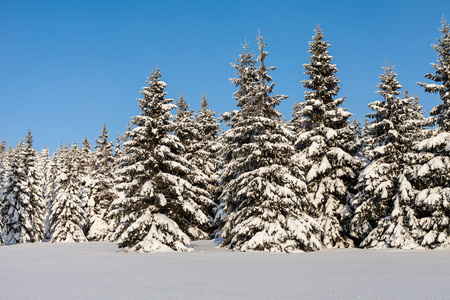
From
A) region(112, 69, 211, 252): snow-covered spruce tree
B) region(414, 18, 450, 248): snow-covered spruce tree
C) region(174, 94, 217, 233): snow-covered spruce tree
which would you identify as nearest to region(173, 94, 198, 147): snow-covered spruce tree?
region(174, 94, 217, 233): snow-covered spruce tree

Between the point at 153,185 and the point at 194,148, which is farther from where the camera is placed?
the point at 194,148

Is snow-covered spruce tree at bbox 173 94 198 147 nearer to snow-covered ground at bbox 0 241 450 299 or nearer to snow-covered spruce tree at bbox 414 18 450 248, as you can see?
snow-covered spruce tree at bbox 414 18 450 248

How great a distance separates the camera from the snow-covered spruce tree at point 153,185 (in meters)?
22.3

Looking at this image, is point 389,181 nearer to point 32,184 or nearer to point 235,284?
point 235,284

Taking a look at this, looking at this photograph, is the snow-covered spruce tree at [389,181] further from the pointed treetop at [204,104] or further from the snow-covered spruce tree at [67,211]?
the snow-covered spruce tree at [67,211]

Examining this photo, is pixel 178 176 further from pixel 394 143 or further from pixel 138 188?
pixel 394 143

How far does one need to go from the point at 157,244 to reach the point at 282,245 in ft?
24.8

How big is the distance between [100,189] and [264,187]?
3585 centimetres

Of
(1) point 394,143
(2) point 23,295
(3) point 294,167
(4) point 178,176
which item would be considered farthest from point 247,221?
(2) point 23,295

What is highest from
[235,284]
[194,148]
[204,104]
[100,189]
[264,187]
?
[204,104]

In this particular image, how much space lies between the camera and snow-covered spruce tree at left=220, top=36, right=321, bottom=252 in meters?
21.7

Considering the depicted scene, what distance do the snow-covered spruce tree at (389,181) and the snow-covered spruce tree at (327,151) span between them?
1.28m

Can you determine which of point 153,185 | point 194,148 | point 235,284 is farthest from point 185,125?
point 235,284

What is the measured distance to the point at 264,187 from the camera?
22.6m
